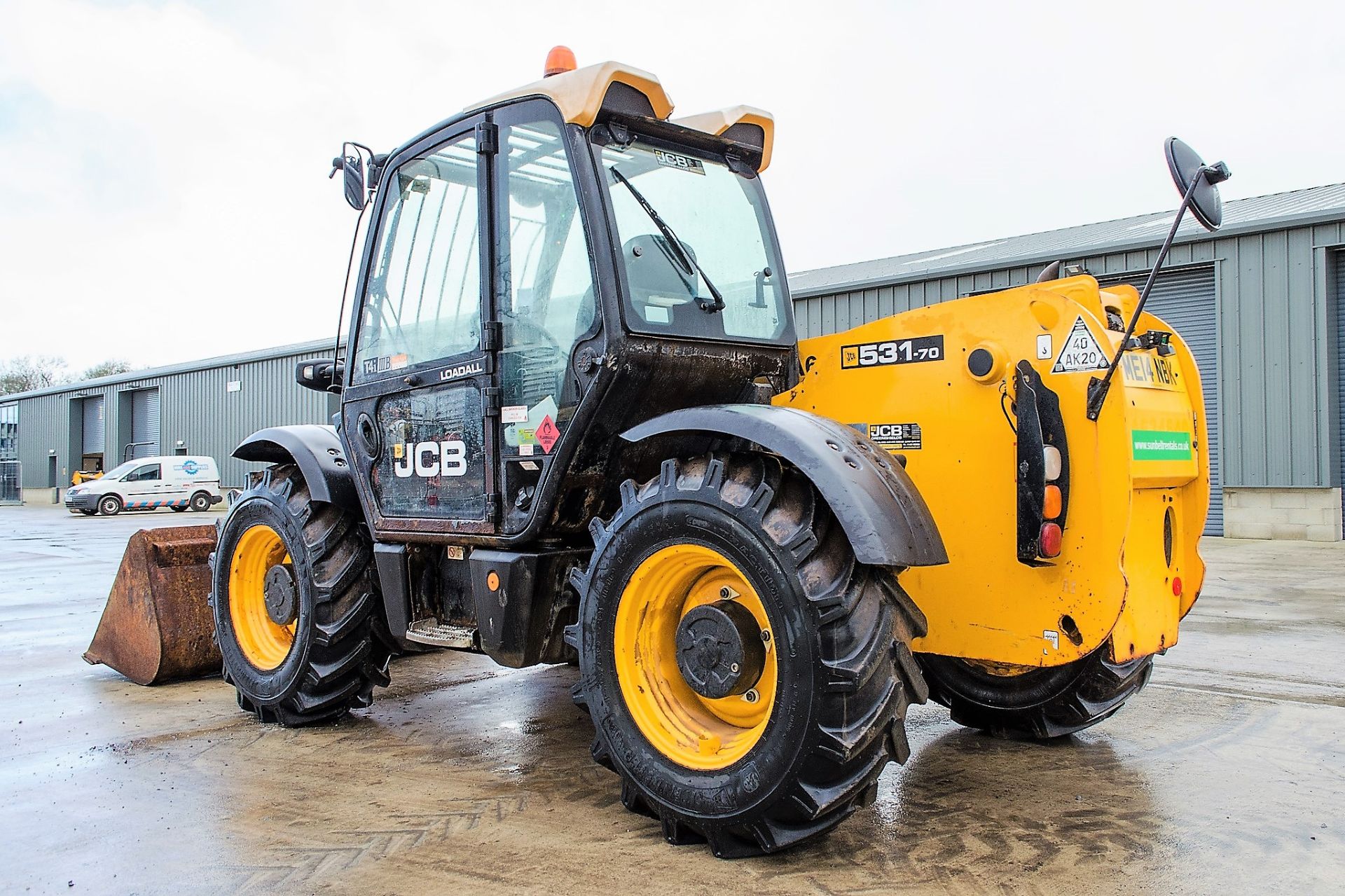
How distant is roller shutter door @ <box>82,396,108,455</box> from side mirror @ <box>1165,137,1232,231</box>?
4414 cm

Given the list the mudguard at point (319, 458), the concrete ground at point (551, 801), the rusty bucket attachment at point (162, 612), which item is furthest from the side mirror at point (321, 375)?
the concrete ground at point (551, 801)

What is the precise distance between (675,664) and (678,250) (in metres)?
1.55

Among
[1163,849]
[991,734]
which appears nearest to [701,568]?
[1163,849]

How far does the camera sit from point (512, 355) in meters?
4.14

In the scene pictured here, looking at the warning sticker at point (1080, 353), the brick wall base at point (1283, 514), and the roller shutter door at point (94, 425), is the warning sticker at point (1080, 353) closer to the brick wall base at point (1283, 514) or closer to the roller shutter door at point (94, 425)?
the brick wall base at point (1283, 514)

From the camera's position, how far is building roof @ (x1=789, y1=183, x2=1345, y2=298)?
15227 millimetres

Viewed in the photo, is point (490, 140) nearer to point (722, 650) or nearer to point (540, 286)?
point (540, 286)

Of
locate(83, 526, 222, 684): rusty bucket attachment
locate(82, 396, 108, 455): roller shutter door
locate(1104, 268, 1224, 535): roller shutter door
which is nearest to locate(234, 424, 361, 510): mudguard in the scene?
locate(83, 526, 222, 684): rusty bucket attachment

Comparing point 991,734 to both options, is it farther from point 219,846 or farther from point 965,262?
point 965,262

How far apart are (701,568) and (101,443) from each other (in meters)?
43.8

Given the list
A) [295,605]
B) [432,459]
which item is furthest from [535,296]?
[295,605]

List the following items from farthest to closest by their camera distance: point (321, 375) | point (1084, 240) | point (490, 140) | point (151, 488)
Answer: point (151, 488) < point (1084, 240) < point (321, 375) < point (490, 140)

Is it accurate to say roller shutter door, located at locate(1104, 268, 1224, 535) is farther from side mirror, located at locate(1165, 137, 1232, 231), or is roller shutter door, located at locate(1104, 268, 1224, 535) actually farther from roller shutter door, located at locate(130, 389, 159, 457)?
roller shutter door, located at locate(130, 389, 159, 457)

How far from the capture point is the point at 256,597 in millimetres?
5574
